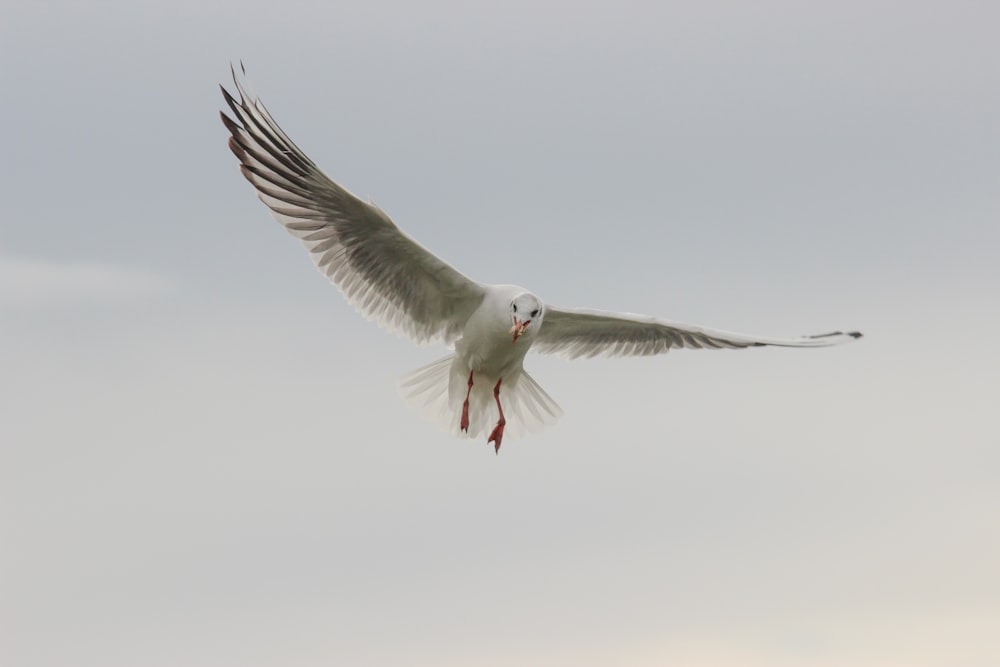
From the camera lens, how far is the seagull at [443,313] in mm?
11438

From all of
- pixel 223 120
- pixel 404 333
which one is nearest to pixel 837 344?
pixel 404 333

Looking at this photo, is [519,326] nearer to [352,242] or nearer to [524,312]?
[524,312]

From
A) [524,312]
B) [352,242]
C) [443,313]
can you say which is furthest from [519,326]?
[352,242]

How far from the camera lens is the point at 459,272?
11930 mm

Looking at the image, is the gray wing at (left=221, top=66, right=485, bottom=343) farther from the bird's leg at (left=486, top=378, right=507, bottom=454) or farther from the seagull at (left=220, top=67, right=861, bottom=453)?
the bird's leg at (left=486, top=378, right=507, bottom=454)

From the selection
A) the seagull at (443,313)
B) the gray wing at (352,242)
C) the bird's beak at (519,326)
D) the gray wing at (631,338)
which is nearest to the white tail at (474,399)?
the seagull at (443,313)

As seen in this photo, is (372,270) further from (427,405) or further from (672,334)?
(672,334)

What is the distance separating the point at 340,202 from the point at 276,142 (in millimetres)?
670

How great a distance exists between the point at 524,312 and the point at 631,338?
2463mm

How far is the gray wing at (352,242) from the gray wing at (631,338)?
1145mm

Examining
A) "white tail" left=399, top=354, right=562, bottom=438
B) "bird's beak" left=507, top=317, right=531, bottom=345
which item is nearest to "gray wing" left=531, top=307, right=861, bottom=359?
"white tail" left=399, top=354, right=562, bottom=438

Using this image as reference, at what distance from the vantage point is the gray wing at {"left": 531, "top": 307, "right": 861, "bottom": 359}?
13.2 m

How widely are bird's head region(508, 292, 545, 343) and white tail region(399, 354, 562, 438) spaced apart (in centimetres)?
116

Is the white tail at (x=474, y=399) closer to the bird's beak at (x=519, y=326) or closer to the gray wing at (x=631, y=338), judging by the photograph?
the gray wing at (x=631, y=338)
